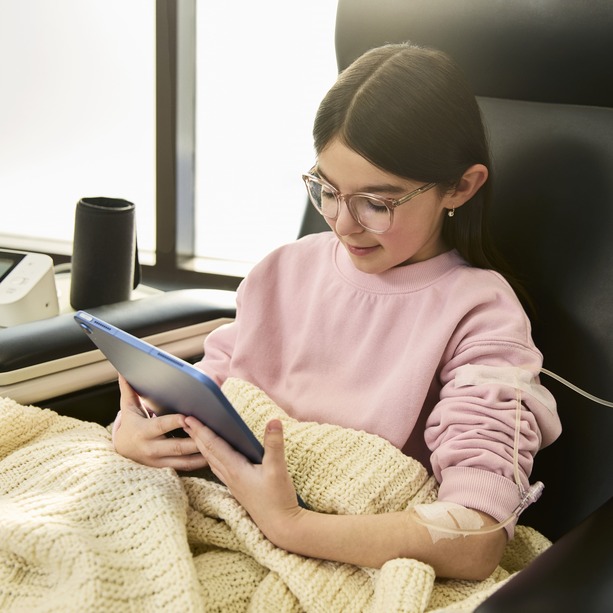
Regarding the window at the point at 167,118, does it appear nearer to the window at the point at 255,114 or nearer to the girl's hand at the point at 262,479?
the window at the point at 255,114

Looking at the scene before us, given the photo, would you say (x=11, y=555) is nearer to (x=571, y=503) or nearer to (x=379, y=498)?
(x=379, y=498)

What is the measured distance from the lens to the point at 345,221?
0.90m

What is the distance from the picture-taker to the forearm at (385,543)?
795 millimetres

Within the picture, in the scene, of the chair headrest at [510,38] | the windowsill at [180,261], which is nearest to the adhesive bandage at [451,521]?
the chair headrest at [510,38]

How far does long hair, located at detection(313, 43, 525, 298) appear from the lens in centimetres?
86

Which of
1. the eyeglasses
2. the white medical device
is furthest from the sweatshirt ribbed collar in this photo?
the white medical device

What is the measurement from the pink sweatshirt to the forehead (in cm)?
15

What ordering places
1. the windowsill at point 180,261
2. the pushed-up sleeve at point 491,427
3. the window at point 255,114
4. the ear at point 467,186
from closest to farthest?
the pushed-up sleeve at point 491,427 → the ear at point 467,186 → the window at point 255,114 → the windowsill at point 180,261

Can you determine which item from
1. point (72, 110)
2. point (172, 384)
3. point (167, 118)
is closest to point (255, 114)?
point (167, 118)

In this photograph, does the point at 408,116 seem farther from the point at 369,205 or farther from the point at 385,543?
the point at 385,543

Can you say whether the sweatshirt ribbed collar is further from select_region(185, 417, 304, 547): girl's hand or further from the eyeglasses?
select_region(185, 417, 304, 547): girl's hand

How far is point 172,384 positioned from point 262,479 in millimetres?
149

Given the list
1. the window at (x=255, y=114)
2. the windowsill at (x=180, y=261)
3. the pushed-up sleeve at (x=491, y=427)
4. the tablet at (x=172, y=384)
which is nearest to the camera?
the tablet at (x=172, y=384)

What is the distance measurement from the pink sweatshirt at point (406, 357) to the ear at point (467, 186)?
0.08 m
